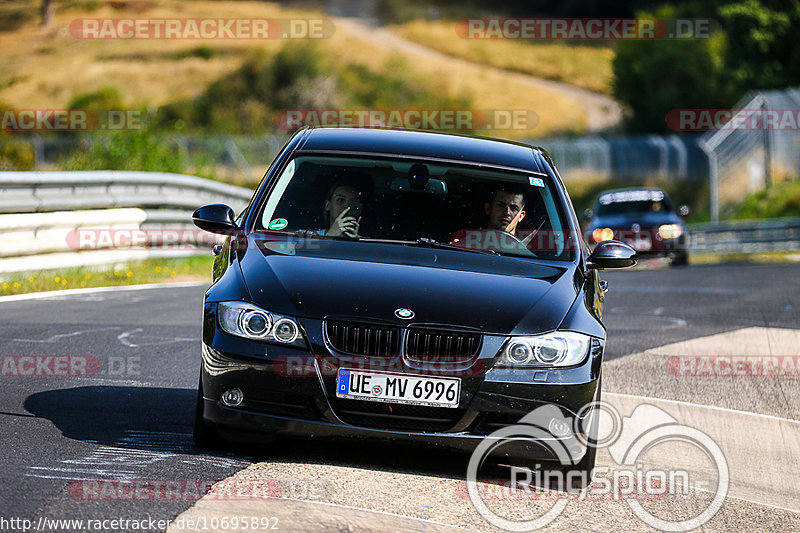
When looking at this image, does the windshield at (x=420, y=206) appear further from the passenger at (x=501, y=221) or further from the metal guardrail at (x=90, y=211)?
the metal guardrail at (x=90, y=211)

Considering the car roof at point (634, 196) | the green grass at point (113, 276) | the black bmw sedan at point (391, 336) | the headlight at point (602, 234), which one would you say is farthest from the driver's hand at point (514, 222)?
the car roof at point (634, 196)

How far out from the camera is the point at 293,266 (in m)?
6.26

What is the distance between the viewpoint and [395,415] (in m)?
5.80

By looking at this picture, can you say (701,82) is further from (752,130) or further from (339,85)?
(752,130)

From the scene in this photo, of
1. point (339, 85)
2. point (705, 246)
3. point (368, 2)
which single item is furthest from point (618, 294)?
point (368, 2)

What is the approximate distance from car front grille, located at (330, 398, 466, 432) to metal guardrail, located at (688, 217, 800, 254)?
89.9 ft

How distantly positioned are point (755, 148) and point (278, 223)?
119 ft

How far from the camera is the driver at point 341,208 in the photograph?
6.86 m

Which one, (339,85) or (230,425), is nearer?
(230,425)

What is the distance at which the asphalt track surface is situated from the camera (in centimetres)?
514

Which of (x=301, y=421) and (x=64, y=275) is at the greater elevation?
(x=301, y=421)

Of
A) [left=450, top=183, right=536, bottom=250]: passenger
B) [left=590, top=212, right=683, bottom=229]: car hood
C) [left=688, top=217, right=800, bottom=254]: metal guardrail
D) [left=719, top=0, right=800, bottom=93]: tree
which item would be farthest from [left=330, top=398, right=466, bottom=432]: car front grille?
[left=719, top=0, right=800, bottom=93]: tree

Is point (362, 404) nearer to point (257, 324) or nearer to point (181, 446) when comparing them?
point (257, 324)

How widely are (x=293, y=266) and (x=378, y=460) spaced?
40.3 inches
